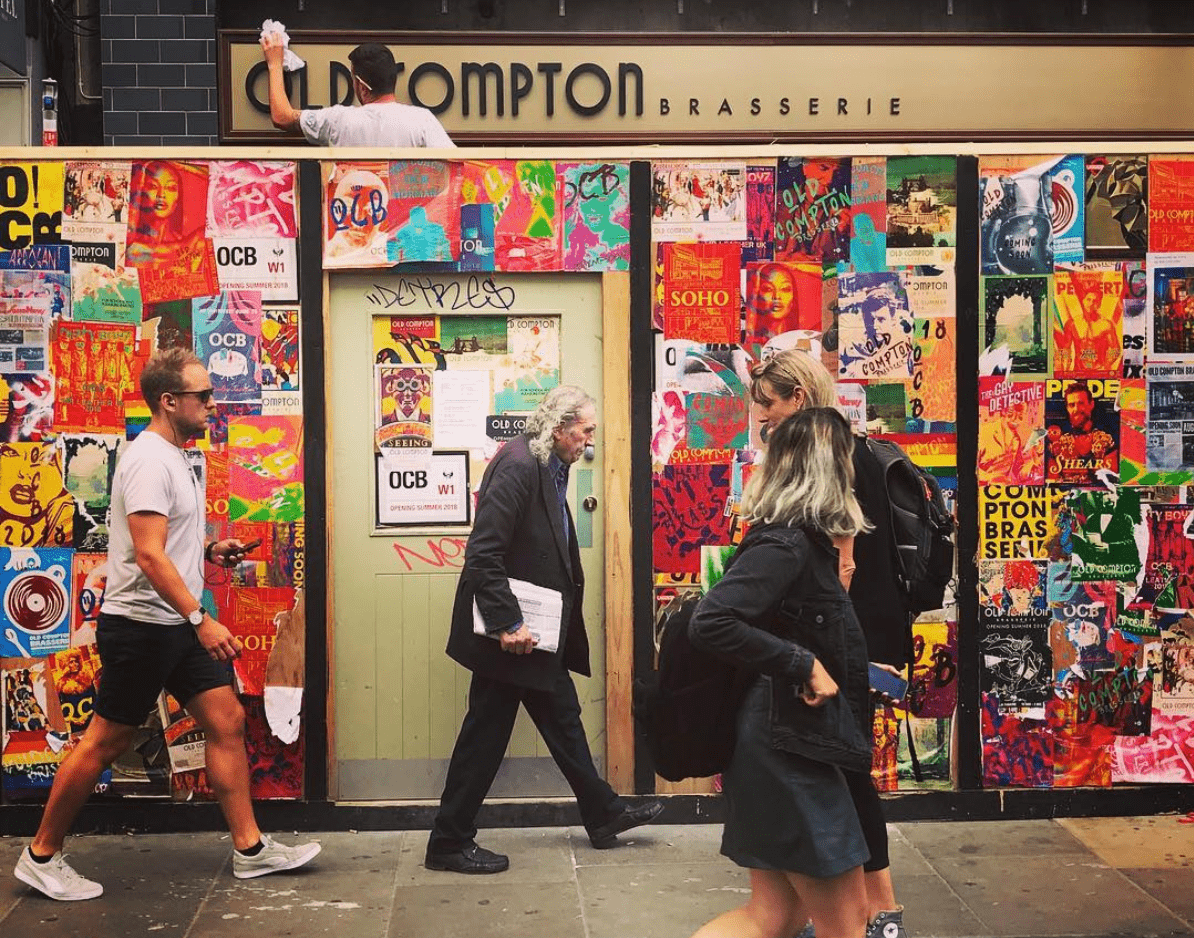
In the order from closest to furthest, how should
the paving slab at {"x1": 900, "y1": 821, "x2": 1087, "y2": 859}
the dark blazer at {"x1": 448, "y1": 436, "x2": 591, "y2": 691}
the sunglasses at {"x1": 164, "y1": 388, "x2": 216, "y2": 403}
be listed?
the sunglasses at {"x1": 164, "y1": 388, "x2": 216, "y2": 403}, the dark blazer at {"x1": 448, "y1": 436, "x2": 591, "y2": 691}, the paving slab at {"x1": 900, "y1": 821, "x2": 1087, "y2": 859}

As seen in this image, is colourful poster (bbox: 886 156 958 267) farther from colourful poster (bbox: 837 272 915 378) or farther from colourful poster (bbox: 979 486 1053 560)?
colourful poster (bbox: 979 486 1053 560)

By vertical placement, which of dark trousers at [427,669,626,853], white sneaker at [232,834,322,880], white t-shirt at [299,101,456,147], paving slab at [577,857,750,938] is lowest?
paving slab at [577,857,750,938]

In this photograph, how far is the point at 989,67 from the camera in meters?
8.52

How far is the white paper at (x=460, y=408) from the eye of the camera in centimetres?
656

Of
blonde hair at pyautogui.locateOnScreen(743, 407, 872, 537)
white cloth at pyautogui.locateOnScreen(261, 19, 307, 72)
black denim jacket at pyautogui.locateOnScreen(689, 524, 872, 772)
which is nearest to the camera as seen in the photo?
black denim jacket at pyautogui.locateOnScreen(689, 524, 872, 772)

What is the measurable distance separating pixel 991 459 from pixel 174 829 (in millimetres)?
3845

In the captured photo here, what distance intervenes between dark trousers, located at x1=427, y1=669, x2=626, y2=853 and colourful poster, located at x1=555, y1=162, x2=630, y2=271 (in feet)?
5.78

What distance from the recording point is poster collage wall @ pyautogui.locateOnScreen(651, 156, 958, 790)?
651cm

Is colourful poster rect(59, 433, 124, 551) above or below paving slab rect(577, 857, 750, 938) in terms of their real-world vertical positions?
above

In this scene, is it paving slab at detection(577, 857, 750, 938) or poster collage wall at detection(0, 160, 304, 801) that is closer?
paving slab at detection(577, 857, 750, 938)

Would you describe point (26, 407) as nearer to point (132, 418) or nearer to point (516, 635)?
point (132, 418)

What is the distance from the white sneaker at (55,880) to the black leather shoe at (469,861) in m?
1.26

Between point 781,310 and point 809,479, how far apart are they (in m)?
2.59

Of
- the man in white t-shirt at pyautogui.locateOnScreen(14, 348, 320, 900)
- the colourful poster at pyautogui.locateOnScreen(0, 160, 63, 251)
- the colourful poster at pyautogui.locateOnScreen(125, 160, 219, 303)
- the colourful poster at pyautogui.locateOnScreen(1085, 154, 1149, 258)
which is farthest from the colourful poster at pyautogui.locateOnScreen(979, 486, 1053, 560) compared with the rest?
the colourful poster at pyautogui.locateOnScreen(0, 160, 63, 251)
